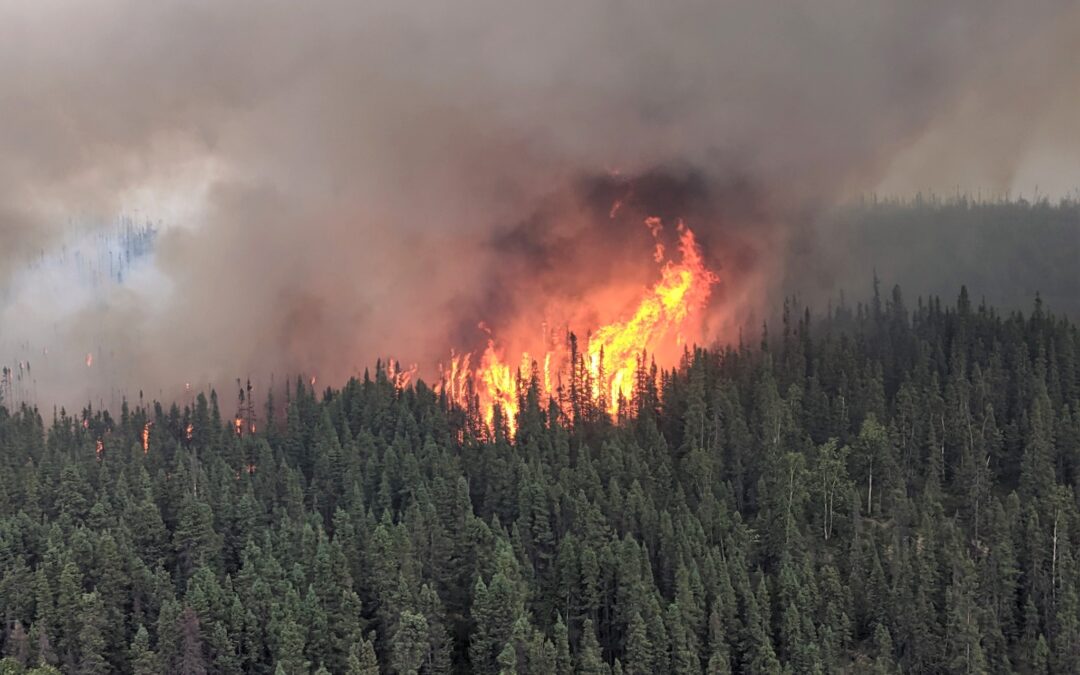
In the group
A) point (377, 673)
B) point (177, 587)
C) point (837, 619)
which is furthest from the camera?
point (177, 587)

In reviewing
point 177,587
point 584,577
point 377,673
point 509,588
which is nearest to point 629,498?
point 584,577

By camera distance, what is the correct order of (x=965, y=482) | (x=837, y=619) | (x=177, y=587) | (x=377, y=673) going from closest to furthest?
(x=377, y=673)
(x=837, y=619)
(x=177, y=587)
(x=965, y=482)

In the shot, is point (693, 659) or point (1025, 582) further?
point (1025, 582)

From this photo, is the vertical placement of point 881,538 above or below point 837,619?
above

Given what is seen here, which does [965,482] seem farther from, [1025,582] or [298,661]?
[298,661]

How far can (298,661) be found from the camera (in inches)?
5861

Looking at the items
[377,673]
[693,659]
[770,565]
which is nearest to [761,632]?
[693,659]

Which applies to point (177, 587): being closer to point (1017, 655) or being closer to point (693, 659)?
point (693, 659)

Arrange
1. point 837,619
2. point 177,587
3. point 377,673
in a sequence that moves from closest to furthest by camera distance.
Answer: point 377,673 → point 837,619 → point 177,587

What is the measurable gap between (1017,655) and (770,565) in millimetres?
38848

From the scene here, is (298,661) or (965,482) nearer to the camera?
(298,661)

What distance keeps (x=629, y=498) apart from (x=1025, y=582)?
6264cm

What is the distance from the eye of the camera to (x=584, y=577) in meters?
168

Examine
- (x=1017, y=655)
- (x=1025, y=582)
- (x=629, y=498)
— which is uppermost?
(x=629, y=498)
